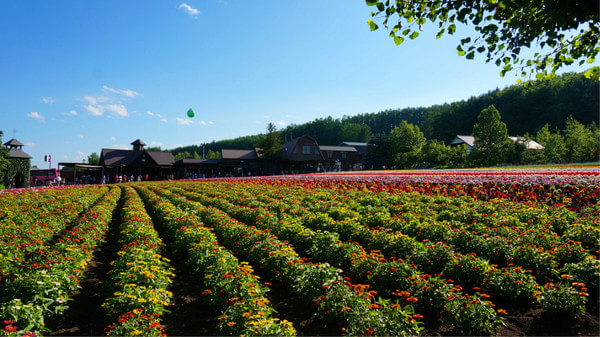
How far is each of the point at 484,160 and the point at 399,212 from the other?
46695mm

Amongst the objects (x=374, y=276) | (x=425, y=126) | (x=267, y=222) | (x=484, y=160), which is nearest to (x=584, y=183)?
(x=374, y=276)

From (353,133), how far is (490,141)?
7090 cm

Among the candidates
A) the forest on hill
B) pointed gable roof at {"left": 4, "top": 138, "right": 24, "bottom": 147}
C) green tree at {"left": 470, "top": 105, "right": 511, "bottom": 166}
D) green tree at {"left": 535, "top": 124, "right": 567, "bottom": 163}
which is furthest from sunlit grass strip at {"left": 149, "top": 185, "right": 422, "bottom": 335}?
the forest on hill

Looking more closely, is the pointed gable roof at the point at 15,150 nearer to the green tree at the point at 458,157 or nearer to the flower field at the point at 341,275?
the flower field at the point at 341,275

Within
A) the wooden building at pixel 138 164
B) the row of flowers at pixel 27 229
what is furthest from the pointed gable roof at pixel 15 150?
the row of flowers at pixel 27 229

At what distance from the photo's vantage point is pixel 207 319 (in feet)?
15.5

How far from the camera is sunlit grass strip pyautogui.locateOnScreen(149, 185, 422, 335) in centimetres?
363

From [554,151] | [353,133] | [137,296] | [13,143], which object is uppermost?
[353,133]

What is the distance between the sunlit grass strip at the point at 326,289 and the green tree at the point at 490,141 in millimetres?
51421

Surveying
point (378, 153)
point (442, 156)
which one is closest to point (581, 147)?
point (442, 156)

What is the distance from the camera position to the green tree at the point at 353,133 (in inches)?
4558

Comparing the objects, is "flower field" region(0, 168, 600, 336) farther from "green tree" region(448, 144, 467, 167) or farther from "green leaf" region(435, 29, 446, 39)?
"green tree" region(448, 144, 467, 167)

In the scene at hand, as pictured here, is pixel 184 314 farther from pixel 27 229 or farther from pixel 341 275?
pixel 27 229

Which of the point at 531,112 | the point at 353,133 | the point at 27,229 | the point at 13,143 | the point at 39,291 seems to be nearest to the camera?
the point at 39,291
